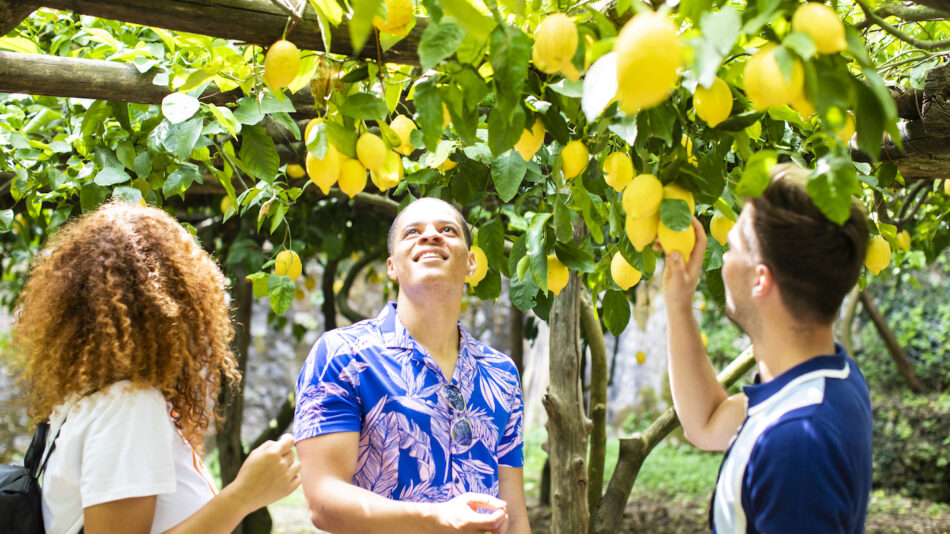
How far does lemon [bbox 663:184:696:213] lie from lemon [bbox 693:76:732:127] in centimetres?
10

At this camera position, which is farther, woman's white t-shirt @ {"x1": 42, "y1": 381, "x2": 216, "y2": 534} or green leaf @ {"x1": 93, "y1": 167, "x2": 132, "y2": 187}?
green leaf @ {"x1": 93, "y1": 167, "x2": 132, "y2": 187}

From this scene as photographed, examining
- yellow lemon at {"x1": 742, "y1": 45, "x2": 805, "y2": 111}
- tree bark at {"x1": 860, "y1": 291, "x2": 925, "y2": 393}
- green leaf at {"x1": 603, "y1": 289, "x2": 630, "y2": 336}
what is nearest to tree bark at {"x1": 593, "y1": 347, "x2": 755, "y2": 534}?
green leaf at {"x1": 603, "y1": 289, "x2": 630, "y2": 336}

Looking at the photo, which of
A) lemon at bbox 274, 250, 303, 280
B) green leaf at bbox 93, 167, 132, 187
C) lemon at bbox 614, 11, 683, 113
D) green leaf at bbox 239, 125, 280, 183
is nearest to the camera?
lemon at bbox 614, 11, 683, 113

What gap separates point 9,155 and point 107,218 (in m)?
1.07

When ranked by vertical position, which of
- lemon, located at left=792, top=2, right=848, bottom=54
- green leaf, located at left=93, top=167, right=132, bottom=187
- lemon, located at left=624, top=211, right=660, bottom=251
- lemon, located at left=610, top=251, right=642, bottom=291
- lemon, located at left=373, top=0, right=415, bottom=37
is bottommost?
green leaf, located at left=93, top=167, right=132, bottom=187

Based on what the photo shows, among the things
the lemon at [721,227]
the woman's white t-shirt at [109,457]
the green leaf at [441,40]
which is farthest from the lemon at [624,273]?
the woman's white t-shirt at [109,457]

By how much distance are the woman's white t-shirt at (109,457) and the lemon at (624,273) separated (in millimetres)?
741

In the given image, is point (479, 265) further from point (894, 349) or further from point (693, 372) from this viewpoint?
point (894, 349)

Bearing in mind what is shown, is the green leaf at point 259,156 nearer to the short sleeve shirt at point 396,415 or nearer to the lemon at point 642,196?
the short sleeve shirt at point 396,415

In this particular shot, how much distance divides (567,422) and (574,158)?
1.28 meters

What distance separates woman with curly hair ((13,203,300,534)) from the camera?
1086 millimetres

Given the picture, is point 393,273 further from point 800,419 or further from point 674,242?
point 800,419

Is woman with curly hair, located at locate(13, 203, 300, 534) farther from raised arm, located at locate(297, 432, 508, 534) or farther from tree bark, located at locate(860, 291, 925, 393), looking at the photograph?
tree bark, located at locate(860, 291, 925, 393)

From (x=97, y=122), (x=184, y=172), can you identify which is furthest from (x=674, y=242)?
(x=97, y=122)
